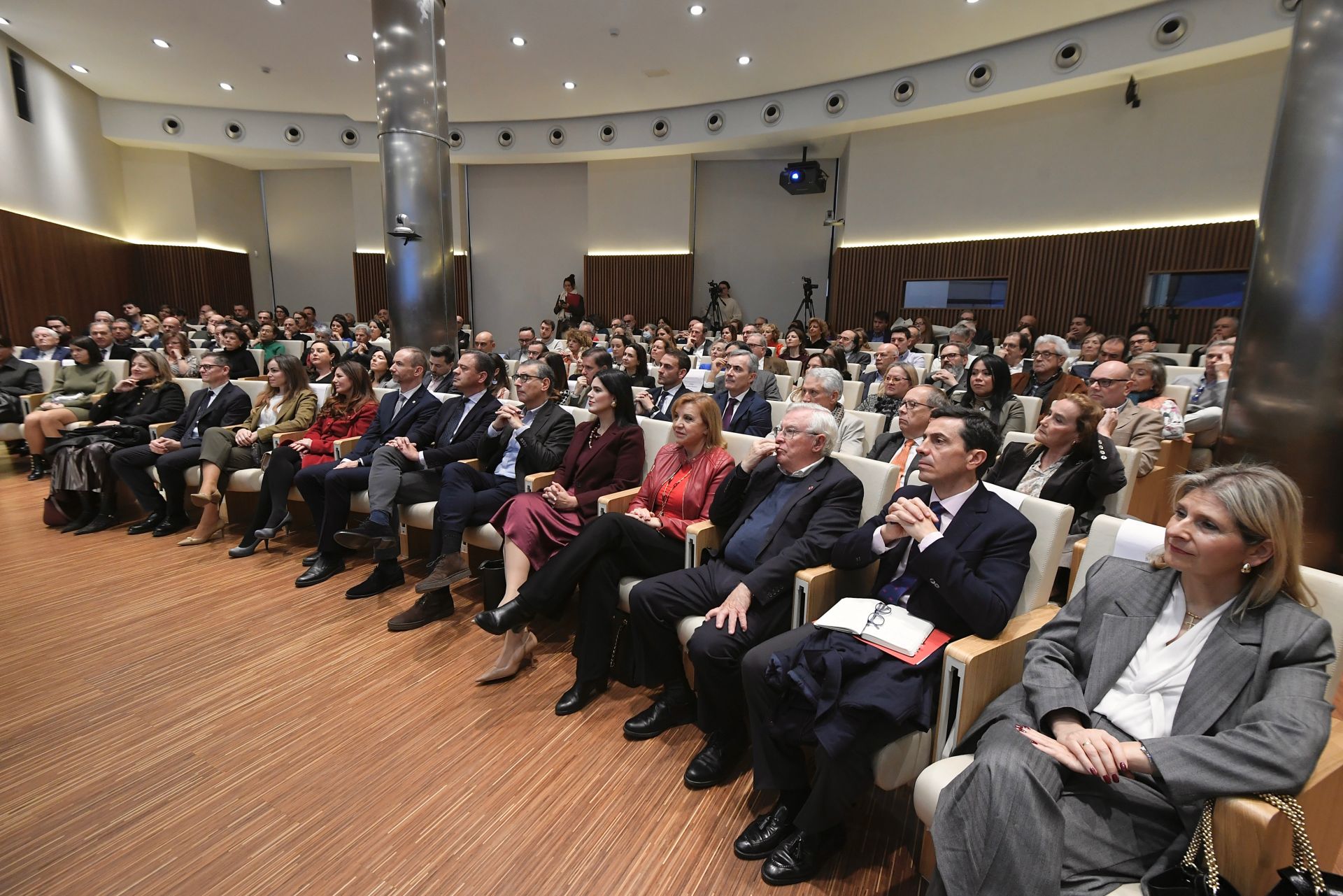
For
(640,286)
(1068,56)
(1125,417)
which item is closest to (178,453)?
(1125,417)

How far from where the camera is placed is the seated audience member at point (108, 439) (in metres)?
4.20

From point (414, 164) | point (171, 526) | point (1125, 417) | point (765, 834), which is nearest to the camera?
point (765, 834)

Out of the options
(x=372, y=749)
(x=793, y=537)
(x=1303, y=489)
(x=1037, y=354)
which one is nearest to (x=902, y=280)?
(x=1037, y=354)

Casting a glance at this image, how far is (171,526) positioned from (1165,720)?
5.04 meters

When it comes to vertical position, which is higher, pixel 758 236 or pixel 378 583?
pixel 758 236

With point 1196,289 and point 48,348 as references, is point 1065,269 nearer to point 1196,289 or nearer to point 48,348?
point 1196,289

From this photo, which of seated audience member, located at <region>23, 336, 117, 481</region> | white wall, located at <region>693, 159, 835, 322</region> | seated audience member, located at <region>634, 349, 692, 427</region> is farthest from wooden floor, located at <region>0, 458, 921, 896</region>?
white wall, located at <region>693, 159, 835, 322</region>

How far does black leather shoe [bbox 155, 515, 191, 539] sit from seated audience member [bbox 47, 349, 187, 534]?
0.41 metres

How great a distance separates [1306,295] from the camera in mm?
2668

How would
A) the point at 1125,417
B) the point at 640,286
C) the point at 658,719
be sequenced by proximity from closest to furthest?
the point at 658,719 < the point at 1125,417 < the point at 640,286

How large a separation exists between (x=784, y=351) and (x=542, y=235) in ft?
21.4

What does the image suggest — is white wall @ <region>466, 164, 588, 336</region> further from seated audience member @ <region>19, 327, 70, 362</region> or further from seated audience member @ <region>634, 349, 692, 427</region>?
seated audience member @ <region>634, 349, 692, 427</region>

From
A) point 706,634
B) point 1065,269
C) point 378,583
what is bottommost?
point 378,583

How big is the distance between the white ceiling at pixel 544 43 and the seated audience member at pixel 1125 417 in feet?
16.4
